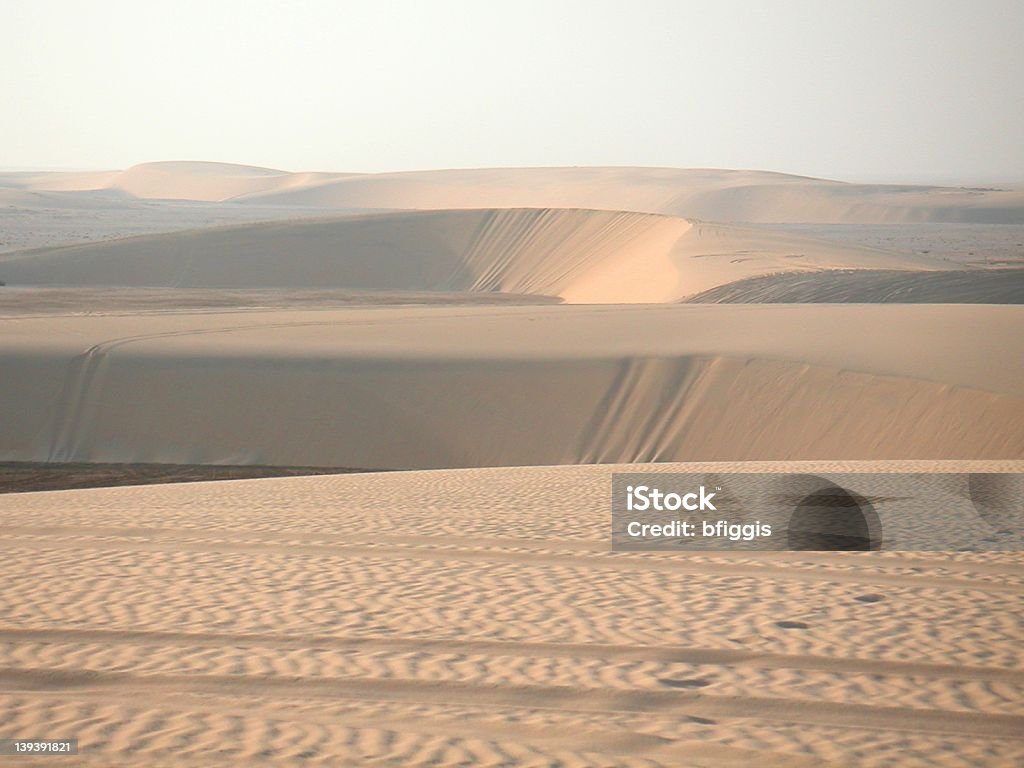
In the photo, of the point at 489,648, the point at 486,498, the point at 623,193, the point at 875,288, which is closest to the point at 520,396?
the point at 486,498

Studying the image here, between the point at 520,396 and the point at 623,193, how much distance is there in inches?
3579

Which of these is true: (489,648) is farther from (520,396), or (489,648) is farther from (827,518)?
(520,396)

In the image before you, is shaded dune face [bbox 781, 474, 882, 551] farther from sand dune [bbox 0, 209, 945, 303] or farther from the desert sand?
sand dune [bbox 0, 209, 945, 303]

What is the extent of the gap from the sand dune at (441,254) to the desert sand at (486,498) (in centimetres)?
15

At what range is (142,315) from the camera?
23.4 meters

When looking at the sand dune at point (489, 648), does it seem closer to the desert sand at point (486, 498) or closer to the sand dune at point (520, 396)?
the desert sand at point (486, 498)

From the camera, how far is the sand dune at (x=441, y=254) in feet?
114

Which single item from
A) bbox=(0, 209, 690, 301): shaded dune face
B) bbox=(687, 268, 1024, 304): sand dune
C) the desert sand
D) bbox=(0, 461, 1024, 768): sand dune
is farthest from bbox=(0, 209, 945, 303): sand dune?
bbox=(0, 461, 1024, 768): sand dune

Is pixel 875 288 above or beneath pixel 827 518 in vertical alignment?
above

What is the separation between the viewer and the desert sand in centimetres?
495

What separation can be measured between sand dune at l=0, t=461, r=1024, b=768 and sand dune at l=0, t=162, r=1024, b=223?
80.7m

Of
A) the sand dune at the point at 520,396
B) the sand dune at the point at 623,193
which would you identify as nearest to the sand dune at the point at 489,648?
the sand dune at the point at 520,396

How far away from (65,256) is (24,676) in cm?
3392

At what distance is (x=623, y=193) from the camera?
105625mm
